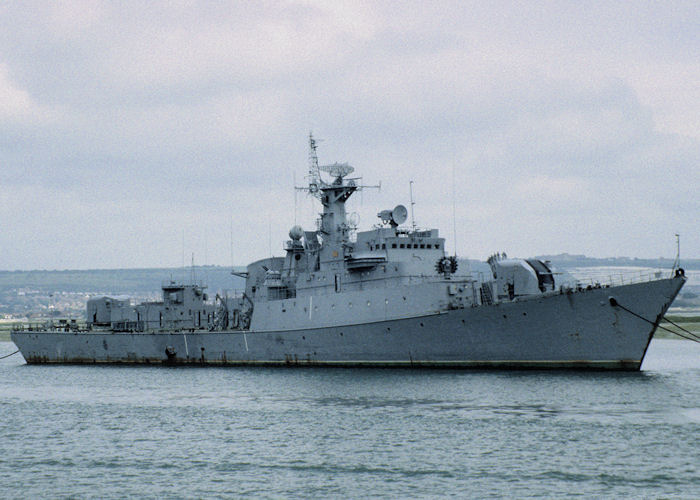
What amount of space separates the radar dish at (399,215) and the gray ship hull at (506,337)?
5.07m

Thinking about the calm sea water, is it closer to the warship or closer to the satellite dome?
→ the warship

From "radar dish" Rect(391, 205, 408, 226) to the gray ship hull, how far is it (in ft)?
16.6

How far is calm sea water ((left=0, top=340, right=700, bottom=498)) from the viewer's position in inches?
701

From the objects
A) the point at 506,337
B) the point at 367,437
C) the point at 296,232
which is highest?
the point at 296,232

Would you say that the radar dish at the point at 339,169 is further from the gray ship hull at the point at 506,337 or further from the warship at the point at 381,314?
the gray ship hull at the point at 506,337

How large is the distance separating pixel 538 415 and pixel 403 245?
45.5ft

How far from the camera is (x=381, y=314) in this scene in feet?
114

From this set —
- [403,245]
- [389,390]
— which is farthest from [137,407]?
[403,245]

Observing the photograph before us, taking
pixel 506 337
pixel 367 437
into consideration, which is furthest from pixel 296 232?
pixel 367 437

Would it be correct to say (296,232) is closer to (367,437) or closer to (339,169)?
(339,169)

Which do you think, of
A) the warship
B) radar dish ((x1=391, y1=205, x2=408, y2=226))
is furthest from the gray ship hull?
radar dish ((x1=391, y1=205, x2=408, y2=226))

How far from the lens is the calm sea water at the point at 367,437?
17797 millimetres

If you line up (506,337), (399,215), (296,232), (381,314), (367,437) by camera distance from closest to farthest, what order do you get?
(367,437) → (506,337) → (381,314) → (399,215) → (296,232)

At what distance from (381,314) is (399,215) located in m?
4.84
